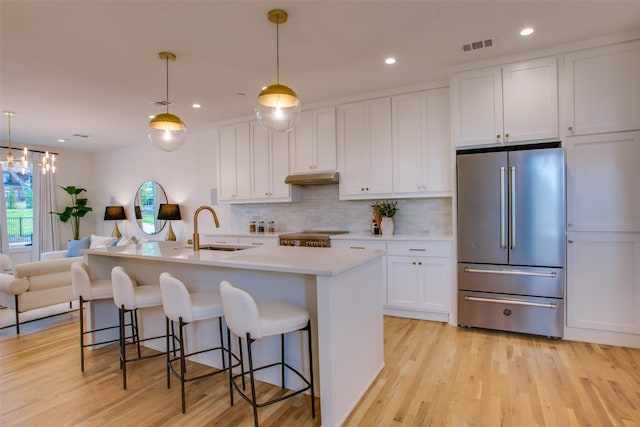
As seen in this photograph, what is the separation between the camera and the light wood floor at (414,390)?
6.46 ft

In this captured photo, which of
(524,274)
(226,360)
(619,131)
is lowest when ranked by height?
(226,360)

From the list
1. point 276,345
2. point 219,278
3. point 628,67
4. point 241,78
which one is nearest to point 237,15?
point 241,78

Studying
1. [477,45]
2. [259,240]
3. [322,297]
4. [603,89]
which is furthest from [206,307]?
[603,89]

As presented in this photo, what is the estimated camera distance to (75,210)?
7059 millimetres

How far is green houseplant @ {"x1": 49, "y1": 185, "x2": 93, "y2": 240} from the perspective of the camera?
22.6ft

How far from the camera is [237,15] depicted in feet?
7.91

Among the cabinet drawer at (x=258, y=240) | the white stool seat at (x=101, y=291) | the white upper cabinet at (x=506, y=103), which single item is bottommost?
the white stool seat at (x=101, y=291)

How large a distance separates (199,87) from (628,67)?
4.16 meters

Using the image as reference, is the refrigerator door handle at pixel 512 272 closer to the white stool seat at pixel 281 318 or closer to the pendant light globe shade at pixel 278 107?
the white stool seat at pixel 281 318

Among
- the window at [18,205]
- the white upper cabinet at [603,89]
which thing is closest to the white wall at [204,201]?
the window at [18,205]

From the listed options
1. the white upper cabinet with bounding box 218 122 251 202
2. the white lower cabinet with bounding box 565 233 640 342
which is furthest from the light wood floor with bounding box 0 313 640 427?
the white upper cabinet with bounding box 218 122 251 202

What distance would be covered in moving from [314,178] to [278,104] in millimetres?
2023

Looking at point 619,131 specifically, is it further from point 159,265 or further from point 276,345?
point 159,265

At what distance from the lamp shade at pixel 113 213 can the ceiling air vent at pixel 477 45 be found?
700 cm
